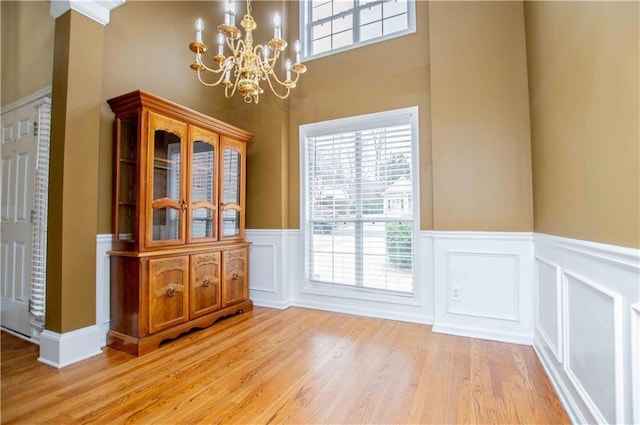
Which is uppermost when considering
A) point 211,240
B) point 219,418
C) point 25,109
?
point 25,109

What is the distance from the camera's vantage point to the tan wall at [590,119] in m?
1.07

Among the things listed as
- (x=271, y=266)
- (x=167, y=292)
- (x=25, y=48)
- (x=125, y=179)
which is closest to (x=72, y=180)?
(x=125, y=179)

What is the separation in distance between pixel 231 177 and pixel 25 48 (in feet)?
6.96

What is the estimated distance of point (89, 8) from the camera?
7.61 ft

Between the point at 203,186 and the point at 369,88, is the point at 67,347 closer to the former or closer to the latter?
Result: the point at 203,186

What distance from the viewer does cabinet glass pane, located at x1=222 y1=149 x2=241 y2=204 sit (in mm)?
3211

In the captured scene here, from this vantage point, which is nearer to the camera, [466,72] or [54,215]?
[54,215]

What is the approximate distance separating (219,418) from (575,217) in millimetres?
2074

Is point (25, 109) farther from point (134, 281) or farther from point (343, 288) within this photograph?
point (343, 288)

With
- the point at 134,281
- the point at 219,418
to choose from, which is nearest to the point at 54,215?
the point at 134,281

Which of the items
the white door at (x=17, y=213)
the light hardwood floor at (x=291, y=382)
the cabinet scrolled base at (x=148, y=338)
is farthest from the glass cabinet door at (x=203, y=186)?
the white door at (x=17, y=213)

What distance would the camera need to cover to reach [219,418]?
5.20 feet

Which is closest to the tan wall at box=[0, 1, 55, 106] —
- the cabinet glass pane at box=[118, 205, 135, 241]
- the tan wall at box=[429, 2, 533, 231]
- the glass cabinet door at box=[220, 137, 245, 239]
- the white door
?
the white door

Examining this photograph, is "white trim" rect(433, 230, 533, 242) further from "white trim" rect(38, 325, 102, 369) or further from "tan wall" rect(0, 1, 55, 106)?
"tan wall" rect(0, 1, 55, 106)
